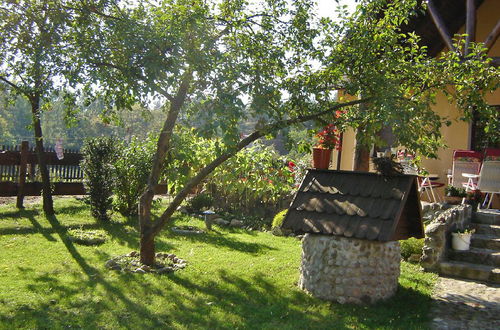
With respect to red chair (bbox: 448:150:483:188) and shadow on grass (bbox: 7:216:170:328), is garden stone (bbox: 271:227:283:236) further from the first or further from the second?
shadow on grass (bbox: 7:216:170:328)

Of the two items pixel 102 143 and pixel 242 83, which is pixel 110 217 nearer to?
pixel 102 143

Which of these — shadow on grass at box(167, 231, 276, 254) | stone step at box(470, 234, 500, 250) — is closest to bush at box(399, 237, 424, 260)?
stone step at box(470, 234, 500, 250)

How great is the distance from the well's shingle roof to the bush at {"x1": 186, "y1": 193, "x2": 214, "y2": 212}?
615cm

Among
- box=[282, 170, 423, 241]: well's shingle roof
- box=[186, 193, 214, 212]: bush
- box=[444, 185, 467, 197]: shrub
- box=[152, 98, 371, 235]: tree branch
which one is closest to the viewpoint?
box=[282, 170, 423, 241]: well's shingle roof

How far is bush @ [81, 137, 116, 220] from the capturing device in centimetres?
1016

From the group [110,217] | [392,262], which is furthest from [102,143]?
[392,262]

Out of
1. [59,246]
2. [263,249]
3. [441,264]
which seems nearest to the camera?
[441,264]

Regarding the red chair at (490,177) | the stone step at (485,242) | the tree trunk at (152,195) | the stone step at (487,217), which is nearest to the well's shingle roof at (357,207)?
the tree trunk at (152,195)

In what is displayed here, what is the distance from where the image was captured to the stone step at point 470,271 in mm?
6742

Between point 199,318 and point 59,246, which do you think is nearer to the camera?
point 199,318

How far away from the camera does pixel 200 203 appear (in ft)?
40.0

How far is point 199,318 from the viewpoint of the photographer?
4953 mm

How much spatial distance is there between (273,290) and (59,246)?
3.80m

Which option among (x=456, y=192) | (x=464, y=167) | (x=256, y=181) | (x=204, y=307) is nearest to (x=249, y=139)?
(x=204, y=307)
